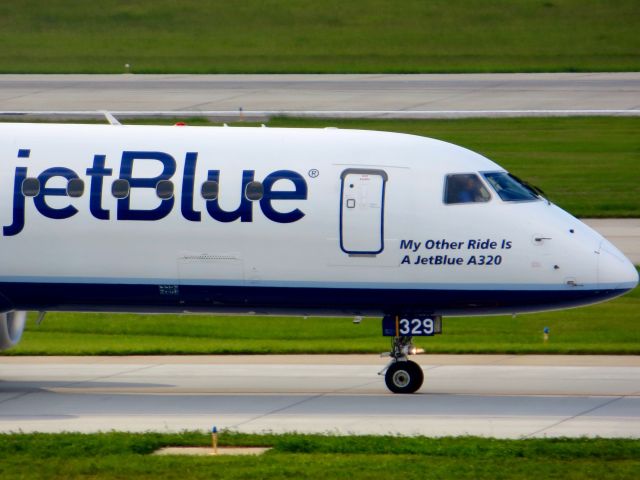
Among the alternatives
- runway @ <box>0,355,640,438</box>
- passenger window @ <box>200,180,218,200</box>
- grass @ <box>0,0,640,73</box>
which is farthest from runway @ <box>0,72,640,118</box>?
passenger window @ <box>200,180,218,200</box>

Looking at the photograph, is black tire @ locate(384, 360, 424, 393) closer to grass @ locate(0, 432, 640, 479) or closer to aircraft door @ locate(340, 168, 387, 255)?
aircraft door @ locate(340, 168, 387, 255)

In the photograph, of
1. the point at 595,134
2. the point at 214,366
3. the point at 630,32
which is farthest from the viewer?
the point at 630,32

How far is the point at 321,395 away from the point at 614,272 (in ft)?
15.5

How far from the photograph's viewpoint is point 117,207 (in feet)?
68.6

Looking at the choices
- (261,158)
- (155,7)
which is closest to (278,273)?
(261,158)

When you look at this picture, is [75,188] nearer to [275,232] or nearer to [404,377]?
[275,232]

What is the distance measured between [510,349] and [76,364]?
7569 millimetres

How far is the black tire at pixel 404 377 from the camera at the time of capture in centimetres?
2120

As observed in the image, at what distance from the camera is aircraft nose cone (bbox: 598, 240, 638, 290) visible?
2009 cm

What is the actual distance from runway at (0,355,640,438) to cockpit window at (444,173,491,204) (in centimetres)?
294

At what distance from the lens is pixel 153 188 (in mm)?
20922

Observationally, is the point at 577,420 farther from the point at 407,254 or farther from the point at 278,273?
the point at 278,273

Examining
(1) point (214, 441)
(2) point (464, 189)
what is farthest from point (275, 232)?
(1) point (214, 441)

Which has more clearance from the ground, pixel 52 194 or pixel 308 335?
pixel 52 194
